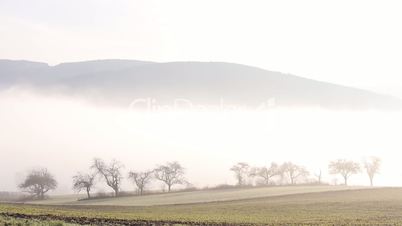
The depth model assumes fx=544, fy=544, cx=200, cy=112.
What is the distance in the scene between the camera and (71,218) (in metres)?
52.3

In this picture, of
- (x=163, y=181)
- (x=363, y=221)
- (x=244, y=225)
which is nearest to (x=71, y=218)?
(x=244, y=225)

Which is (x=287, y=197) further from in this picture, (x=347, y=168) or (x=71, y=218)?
(x=347, y=168)

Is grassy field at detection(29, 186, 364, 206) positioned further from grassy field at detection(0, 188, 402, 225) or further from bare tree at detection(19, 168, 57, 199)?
bare tree at detection(19, 168, 57, 199)

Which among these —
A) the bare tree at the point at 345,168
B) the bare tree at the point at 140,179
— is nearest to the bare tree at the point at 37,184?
the bare tree at the point at 140,179

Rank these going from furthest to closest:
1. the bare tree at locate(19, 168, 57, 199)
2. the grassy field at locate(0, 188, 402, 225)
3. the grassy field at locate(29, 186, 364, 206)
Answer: the bare tree at locate(19, 168, 57, 199), the grassy field at locate(29, 186, 364, 206), the grassy field at locate(0, 188, 402, 225)

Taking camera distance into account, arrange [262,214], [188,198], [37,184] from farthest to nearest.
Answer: [37,184] < [188,198] < [262,214]

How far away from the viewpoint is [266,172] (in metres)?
174

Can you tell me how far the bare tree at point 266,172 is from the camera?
17286 cm

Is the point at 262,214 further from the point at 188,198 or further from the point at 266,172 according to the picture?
the point at 266,172

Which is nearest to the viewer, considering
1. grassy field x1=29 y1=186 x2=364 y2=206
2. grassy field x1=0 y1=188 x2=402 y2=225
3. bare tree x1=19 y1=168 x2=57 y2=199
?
grassy field x1=0 y1=188 x2=402 y2=225

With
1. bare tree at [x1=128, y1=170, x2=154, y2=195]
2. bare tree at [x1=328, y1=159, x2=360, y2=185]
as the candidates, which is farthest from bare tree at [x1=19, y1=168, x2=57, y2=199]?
bare tree at [x1=328, y1=159, x2=360, y2=185]

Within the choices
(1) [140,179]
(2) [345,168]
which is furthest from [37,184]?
(2) [345,168]

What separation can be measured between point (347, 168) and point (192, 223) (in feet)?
419

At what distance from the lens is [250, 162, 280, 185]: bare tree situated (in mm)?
172863
